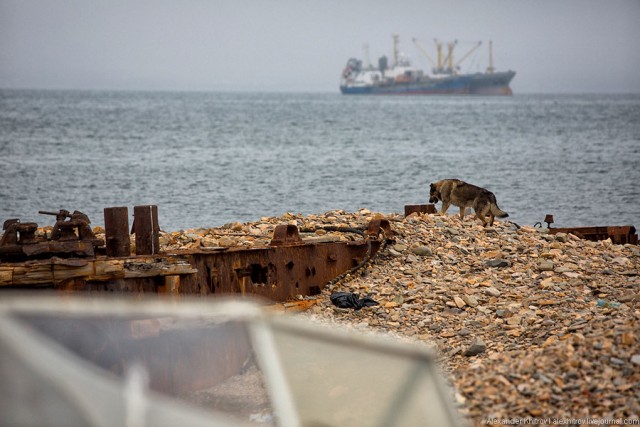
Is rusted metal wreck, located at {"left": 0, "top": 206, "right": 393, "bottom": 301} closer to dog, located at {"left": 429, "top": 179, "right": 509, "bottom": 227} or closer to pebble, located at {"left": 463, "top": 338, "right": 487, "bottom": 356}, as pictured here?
pebble, located at {"left": 463, "top": 338, "right": 487, "bottom": 356}

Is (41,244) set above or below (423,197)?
above

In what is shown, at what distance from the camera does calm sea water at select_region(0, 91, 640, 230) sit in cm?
2986

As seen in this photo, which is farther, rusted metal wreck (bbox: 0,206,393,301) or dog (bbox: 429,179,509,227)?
dog (bbox: 429,179,509,227)

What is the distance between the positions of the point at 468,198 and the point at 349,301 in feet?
15.4

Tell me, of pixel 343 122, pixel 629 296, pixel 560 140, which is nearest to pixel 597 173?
pixel 560 140

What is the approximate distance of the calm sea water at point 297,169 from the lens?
1176 inches

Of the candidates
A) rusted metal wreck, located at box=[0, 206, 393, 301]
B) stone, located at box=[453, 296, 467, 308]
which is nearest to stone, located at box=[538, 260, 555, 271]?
stone, located at box=[453, 296, 467, 308]

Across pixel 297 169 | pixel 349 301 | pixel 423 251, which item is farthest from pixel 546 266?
pixel 297 169

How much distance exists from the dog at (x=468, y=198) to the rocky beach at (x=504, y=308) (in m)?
0.24

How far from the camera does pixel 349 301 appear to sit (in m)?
10.1

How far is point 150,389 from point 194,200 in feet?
91.2

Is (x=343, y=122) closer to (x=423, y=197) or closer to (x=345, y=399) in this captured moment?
(x=423, y=197)

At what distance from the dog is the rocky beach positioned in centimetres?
24

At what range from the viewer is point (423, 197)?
32.8 metres
